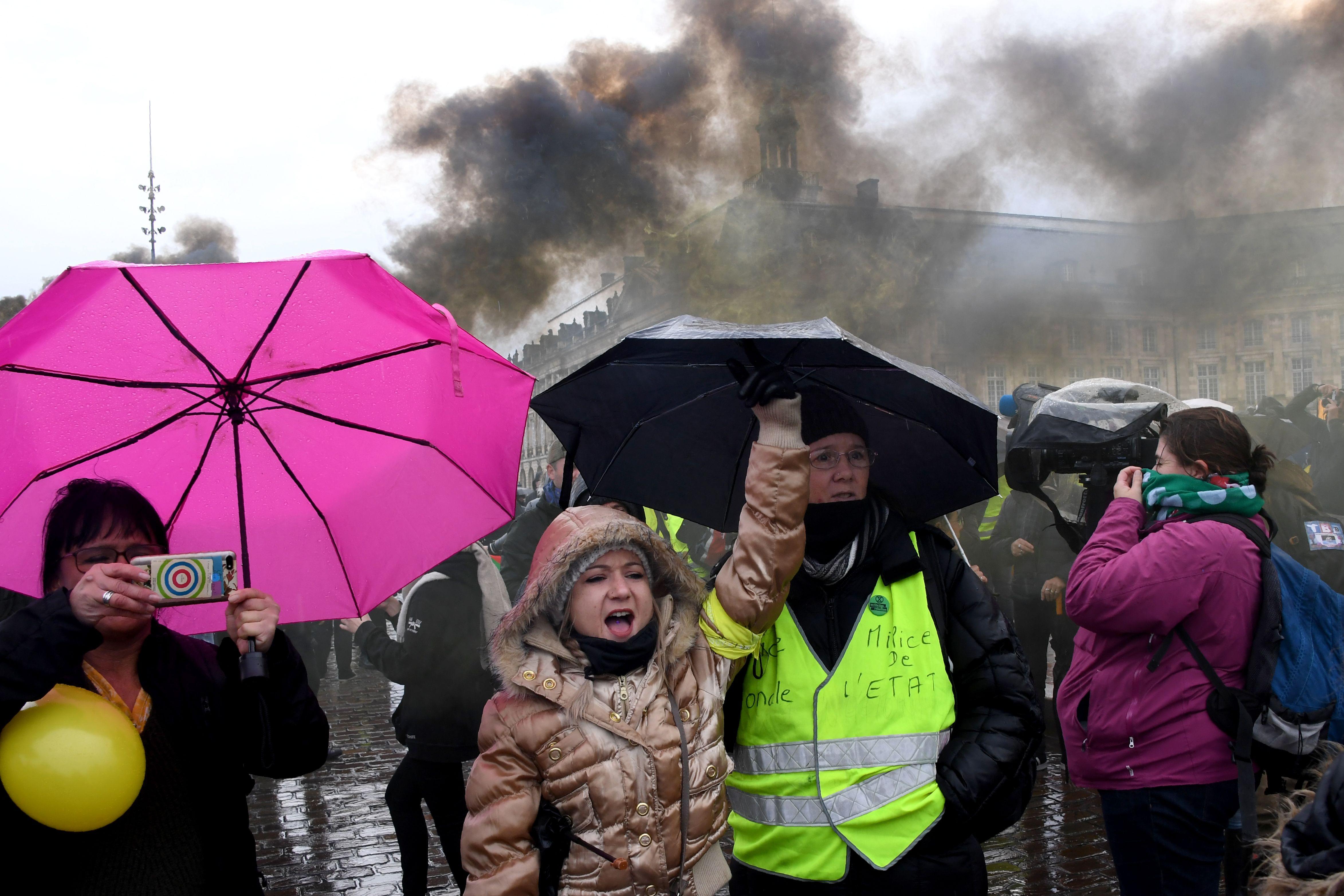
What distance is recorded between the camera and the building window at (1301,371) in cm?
3766

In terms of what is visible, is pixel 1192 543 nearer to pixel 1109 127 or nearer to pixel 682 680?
pixel 682 680

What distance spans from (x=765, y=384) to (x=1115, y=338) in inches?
1546

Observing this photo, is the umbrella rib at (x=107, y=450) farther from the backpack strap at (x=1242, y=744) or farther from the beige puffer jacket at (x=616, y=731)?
the backpack strap at (x=1242, y=744)

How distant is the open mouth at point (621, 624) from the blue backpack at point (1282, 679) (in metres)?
1.49

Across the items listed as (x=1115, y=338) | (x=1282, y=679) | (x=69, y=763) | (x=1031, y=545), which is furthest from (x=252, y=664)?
(x=1115, y=338)

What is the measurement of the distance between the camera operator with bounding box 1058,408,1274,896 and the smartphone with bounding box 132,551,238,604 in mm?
2169

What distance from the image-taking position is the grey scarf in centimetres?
234

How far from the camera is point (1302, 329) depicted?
118ft

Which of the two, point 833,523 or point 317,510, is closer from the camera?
point 833,523

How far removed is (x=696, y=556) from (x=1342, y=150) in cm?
2406

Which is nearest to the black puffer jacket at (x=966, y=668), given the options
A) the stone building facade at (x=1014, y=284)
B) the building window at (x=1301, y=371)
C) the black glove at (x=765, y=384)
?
the black glove at (x=765, y=384)

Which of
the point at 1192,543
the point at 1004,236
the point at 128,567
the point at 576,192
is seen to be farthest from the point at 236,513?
the point at 1004,236

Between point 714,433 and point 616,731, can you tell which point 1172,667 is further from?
point 616,731

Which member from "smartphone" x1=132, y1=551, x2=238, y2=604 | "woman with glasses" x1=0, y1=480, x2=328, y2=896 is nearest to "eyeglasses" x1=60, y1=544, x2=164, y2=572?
"woman with glasses" x1=0, y1=480, x2=328, y2=896
